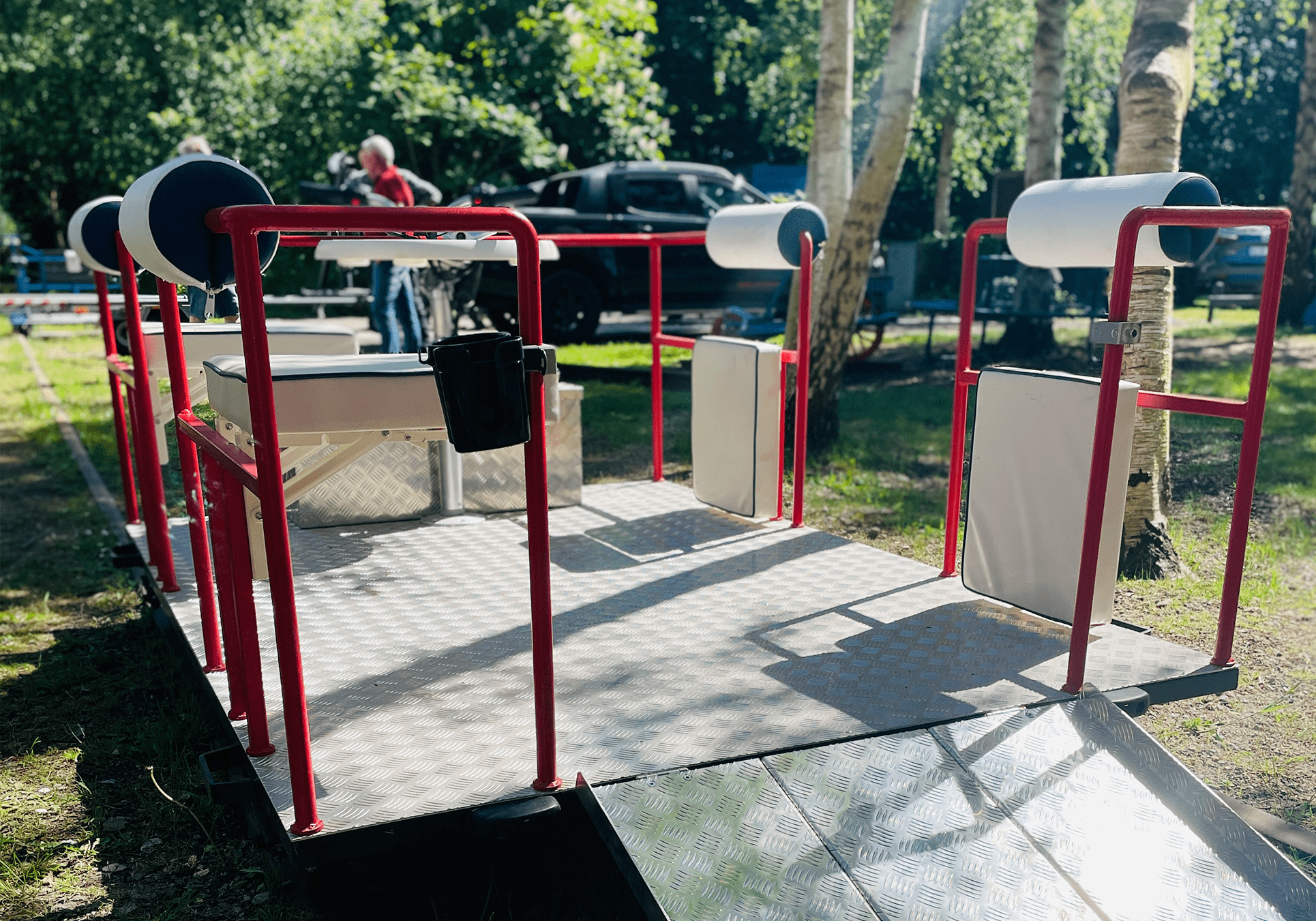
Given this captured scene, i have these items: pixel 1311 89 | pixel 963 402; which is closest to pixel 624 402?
pixel 963 402

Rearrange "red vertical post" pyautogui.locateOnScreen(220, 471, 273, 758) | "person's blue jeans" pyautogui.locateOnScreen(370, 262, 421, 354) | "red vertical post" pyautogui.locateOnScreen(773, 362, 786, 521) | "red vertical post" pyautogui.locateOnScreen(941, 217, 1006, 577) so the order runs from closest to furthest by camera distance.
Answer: "red vertical post" pyautogui.locateOnScreen(220, 471, 273, 758), "red vertical post" pyautogui.locateOnScreen(941, 217, 1006, 577), "red vertical post" pyautogui.locateOnScreen(773, 362, 786, 521), "person's blue jeans" pyautogui.locateOnScreen(370, 262, 421, 354)

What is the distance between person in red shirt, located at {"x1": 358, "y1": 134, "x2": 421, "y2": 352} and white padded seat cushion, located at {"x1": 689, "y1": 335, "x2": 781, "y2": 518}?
3.26m

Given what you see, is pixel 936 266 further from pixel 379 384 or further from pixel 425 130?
pixel 379 384

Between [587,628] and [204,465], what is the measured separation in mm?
1289

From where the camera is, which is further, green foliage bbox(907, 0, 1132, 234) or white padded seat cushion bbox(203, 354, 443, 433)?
green foliage bbox(907, 0, 1132, 234)

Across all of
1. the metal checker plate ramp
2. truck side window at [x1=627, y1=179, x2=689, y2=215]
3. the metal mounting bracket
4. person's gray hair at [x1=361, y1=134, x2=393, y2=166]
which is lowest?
the metal checker plate ramp

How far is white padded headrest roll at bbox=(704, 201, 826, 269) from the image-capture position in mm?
4520

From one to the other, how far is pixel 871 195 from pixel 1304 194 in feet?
29.7

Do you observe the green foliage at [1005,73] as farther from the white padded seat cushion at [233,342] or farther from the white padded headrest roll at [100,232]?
the white padded headrest roll at [100,232]

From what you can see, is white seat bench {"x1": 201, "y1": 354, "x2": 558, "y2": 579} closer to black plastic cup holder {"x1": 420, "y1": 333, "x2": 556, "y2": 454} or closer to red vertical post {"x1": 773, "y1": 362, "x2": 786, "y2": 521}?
black plastic cup holder {"x1": 420, "y1": 333, "x2": 556, "y2": 454}

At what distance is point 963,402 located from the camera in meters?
3.81

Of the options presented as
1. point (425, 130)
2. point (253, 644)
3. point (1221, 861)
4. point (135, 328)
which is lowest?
point (1221, 861)

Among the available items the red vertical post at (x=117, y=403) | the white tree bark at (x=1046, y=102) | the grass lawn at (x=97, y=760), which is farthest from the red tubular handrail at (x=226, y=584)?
the white tree bark at (x=1046, y=102)

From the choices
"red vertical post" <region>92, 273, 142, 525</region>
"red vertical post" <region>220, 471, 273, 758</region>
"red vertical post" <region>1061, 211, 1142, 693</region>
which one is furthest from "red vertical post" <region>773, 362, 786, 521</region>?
"red vertical post" <region>92, 273, 142, 525</region>
